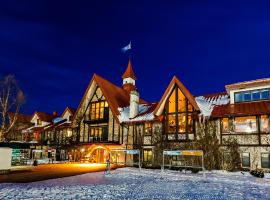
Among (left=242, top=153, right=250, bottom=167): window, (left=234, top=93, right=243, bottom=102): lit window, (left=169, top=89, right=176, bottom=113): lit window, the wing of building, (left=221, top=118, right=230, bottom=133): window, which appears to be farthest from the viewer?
(left=169, top=89, right=176, bottom=113): lit window

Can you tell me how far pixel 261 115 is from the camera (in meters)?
22.3

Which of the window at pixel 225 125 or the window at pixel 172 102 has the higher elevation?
the window at pixel 172 102

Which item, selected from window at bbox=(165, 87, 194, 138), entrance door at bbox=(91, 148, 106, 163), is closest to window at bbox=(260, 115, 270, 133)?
window at bbox=(165, 87, 194, 138)

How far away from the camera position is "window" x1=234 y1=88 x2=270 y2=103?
23427mm

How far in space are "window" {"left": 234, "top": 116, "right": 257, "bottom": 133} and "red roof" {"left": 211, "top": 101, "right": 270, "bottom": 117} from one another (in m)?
0.92

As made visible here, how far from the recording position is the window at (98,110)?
1291 inches

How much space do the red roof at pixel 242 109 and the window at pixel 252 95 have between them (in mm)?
610

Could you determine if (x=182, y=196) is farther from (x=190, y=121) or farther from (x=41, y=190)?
(x=190, y=121)

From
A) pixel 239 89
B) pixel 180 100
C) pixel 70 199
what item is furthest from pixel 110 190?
pixel 239 89

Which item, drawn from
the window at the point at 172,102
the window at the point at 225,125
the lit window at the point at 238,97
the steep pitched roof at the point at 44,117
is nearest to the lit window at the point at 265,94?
the lit window at the point at 238,97

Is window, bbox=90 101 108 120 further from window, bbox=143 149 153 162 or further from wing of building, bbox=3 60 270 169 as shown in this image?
window, bbox=143 149 153 162

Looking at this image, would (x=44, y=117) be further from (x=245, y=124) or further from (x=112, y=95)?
(x=245, y=124)

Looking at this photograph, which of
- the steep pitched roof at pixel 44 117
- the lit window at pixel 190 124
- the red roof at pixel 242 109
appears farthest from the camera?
the steep pitched roof at pixel 44 117

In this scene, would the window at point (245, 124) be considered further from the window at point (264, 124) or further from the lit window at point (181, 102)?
the lit window at point (181, 102)
